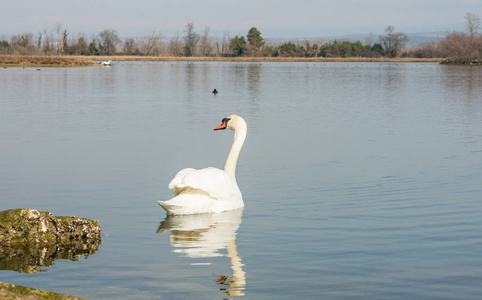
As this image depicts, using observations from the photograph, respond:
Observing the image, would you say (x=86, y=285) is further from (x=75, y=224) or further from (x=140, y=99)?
(x=140, y=99)

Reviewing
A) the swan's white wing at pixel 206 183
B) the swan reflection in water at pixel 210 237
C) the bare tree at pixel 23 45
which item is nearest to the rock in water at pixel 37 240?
Result: the swan reflection in water at pixel 210 237

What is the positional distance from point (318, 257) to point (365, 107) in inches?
830

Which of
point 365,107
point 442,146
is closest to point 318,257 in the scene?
point 442,146

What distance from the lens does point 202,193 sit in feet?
29.6

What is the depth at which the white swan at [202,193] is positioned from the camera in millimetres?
8609

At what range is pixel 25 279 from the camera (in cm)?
631

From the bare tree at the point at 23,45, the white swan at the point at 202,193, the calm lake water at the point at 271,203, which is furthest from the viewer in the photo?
the bare tree at the point at 23,45

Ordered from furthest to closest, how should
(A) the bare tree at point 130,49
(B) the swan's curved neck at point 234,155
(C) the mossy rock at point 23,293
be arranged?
1. (A) the bare tree at point 130,49
2. (B) the swan's curved neck at point 234,155
3. (C) the mossy rock at point 23,293

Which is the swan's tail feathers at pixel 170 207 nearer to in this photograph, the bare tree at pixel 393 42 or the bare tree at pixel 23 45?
the bare tree at pixel 23 45

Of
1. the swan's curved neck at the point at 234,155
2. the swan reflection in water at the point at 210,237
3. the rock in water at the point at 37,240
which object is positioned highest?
the swan's curved neck at the point at 234,155

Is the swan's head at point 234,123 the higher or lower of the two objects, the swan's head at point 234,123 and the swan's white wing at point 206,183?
the higher

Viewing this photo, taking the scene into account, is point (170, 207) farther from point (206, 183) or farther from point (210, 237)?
point (210, 237)

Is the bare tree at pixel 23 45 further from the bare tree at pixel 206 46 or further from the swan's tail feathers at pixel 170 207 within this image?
the swan's tail feathers at pixel 170 207

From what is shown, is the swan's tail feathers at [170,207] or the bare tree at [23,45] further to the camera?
the bare tree at [23,45]
